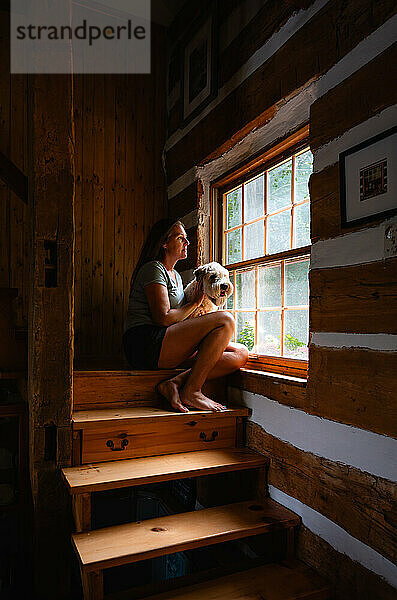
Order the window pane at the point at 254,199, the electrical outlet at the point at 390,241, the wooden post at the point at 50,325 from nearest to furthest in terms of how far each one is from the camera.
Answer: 1. the electrical outlet at the point at 390,241
2. the wooden post at the point at 50,325
3. the window pane at the point at 254,199

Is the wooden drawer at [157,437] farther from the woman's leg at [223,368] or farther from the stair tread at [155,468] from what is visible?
the woman's leg at [223,368]

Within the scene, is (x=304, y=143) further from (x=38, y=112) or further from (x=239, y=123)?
(x=38, y=112)

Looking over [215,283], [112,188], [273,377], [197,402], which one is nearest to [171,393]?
[197,402]

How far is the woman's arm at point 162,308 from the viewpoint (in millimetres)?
2617

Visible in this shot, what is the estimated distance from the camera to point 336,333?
77.1 inches

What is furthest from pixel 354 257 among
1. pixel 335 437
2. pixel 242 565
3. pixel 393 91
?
pixel 242 565

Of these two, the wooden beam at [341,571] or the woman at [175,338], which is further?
the woman at [175,338]

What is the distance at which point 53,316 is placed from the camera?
7.16ft

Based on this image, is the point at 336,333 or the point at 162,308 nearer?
the point at 336,333

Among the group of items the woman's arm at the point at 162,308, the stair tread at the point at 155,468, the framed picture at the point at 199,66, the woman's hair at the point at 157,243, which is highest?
the framed picture at the point at 199,66

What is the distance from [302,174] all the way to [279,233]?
0.37 metres

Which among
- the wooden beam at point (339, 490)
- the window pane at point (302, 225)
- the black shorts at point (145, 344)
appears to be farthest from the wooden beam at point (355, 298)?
the black shorts at point (145, 344)

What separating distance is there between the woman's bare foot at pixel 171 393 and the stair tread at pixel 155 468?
0.26 m

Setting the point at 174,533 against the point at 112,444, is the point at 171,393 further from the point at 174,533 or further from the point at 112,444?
the point at 174,533
